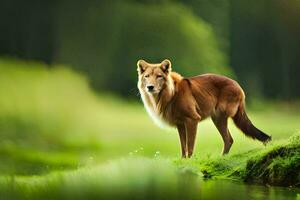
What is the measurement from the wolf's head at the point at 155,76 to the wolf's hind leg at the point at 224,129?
2.06ft

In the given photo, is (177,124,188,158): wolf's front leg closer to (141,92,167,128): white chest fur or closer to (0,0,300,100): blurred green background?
(141,92,167,128): white chest fur

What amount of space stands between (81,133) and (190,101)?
3.63ft

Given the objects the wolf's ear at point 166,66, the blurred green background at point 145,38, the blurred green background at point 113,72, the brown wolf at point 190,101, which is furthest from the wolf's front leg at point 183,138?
the blurred green background at point 145,38

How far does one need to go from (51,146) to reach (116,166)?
762 millimetres

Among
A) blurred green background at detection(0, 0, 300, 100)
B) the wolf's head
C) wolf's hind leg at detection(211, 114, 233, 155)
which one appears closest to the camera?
the wolf's head

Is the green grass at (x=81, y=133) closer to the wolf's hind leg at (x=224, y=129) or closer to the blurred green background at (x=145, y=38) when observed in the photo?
the wolf's hind leg at (x=224, y=129)

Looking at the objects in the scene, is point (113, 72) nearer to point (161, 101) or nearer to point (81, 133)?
point (81, 133)

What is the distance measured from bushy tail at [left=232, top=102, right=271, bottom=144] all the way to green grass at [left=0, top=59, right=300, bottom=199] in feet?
0.18

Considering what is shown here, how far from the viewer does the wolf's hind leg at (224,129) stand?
617 centimetres

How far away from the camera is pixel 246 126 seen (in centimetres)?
624

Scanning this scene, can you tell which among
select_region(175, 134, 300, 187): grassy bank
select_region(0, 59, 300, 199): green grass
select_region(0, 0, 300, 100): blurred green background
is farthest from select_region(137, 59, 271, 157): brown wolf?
select_region(0, 0, 300, 100): blurred green background

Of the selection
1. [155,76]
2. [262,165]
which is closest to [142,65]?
[155,76]

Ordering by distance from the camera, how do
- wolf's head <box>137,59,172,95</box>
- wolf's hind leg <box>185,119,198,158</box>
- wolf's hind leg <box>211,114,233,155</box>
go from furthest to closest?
wolf's hind leg <box>211,114,233,155</box> → wolf's hind leg <box>185,119,198,158</box> → wolf's head <box>137,59,172,95</box>

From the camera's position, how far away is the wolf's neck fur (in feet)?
19.1
